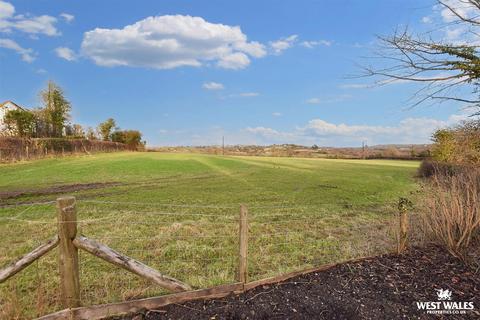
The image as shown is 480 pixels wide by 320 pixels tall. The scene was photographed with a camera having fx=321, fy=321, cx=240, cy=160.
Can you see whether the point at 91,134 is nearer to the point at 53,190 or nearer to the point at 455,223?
the point at 53,190

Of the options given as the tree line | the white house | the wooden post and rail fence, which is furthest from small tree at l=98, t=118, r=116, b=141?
the wooden post and rail fence

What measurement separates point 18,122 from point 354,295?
1669 inches

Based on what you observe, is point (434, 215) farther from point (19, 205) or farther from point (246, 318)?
point (19, 205)

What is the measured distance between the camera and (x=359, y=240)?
7.25 metres

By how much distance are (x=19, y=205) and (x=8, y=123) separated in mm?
31775

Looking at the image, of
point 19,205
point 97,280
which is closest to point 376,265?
point 97,280

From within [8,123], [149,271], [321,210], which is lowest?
[321,210]

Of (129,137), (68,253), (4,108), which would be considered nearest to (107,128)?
(129,137)

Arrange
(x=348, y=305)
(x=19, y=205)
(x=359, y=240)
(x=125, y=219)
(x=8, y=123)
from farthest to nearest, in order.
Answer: (x=8, y=123) → (x=19, y=205) → (x=125, y=219) → (x=359, y=240) → (x=348, y=305)

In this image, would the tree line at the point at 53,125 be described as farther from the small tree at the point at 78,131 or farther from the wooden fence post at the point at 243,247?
the wooden fence post at the point at 243,247

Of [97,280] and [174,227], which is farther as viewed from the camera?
[174,227]

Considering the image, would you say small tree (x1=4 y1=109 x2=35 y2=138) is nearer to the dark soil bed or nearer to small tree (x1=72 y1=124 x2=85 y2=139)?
small tree (x1=72 y1=124 x2=85 y2=139)

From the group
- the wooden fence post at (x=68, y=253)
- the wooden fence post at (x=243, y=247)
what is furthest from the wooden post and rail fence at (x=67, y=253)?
the wooden fence post at (x=243, y=247)

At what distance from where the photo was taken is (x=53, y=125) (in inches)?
1698
